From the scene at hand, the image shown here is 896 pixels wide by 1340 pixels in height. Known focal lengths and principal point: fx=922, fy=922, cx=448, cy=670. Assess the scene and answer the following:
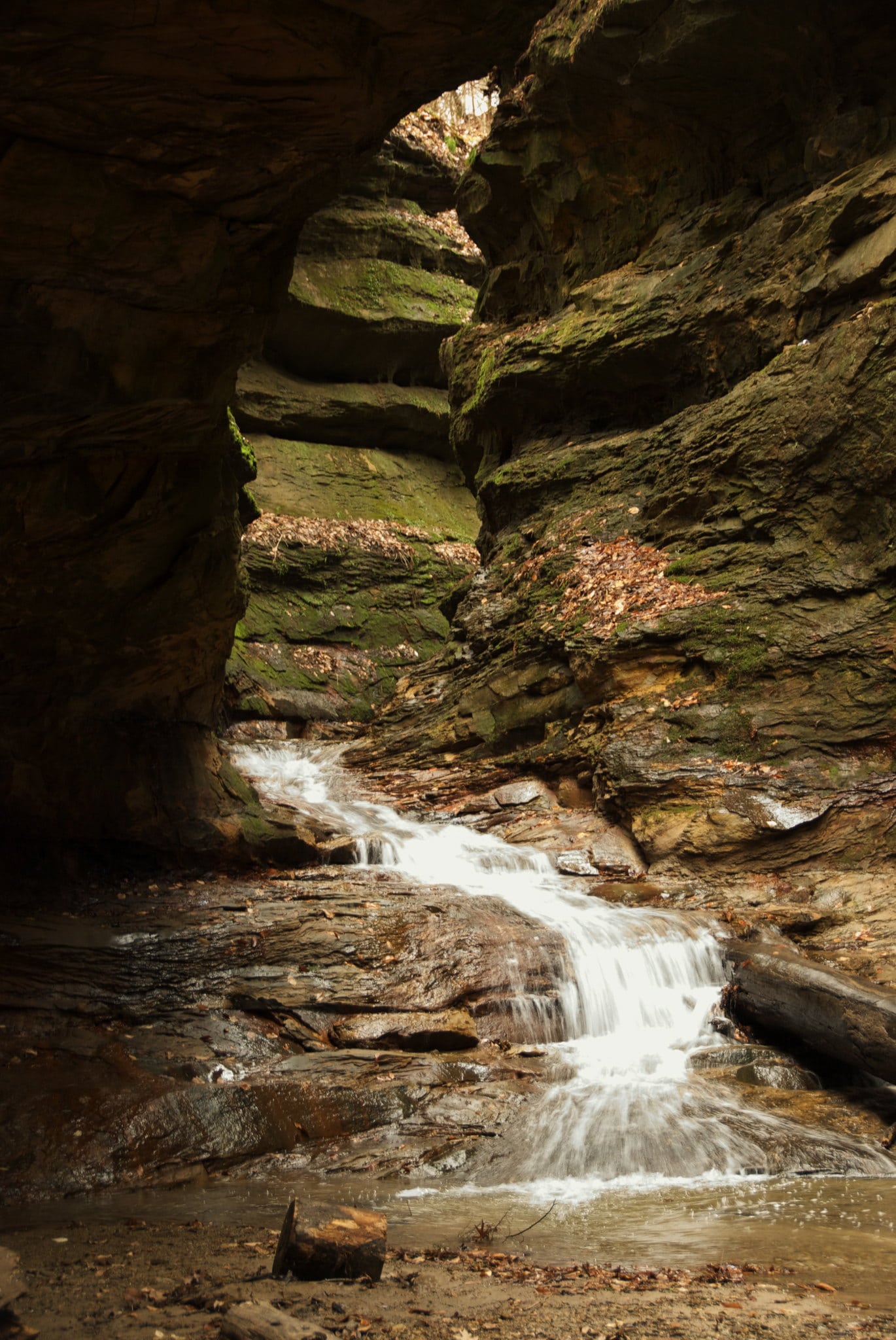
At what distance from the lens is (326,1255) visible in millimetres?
3039

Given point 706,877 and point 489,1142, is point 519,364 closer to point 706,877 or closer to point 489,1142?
point 706,877

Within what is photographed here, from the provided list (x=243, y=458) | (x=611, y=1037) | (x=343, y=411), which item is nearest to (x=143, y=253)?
(x=243, y=458)

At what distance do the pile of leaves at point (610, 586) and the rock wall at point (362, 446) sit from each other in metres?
6.47

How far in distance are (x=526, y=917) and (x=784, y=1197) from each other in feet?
13.5

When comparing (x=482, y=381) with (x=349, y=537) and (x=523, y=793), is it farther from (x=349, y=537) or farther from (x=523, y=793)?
(x=523, y=793)

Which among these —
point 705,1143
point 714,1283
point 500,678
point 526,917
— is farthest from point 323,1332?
point 500,678

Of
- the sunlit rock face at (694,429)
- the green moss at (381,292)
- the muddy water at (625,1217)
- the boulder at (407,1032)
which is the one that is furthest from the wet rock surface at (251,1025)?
the green moss at (381,292)

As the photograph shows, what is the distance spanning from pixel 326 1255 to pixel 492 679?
428 inches

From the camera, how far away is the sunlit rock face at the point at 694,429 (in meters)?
10.2

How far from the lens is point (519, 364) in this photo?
15.5 metres

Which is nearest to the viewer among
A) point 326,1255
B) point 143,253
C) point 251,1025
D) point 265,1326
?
point 265,1326

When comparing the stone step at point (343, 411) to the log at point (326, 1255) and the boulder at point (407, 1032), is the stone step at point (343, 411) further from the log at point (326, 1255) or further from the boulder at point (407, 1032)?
the log at point (326, 1255)

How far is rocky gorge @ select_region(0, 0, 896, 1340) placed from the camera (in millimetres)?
4230

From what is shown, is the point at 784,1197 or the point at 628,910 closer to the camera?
the point at 784,1197
